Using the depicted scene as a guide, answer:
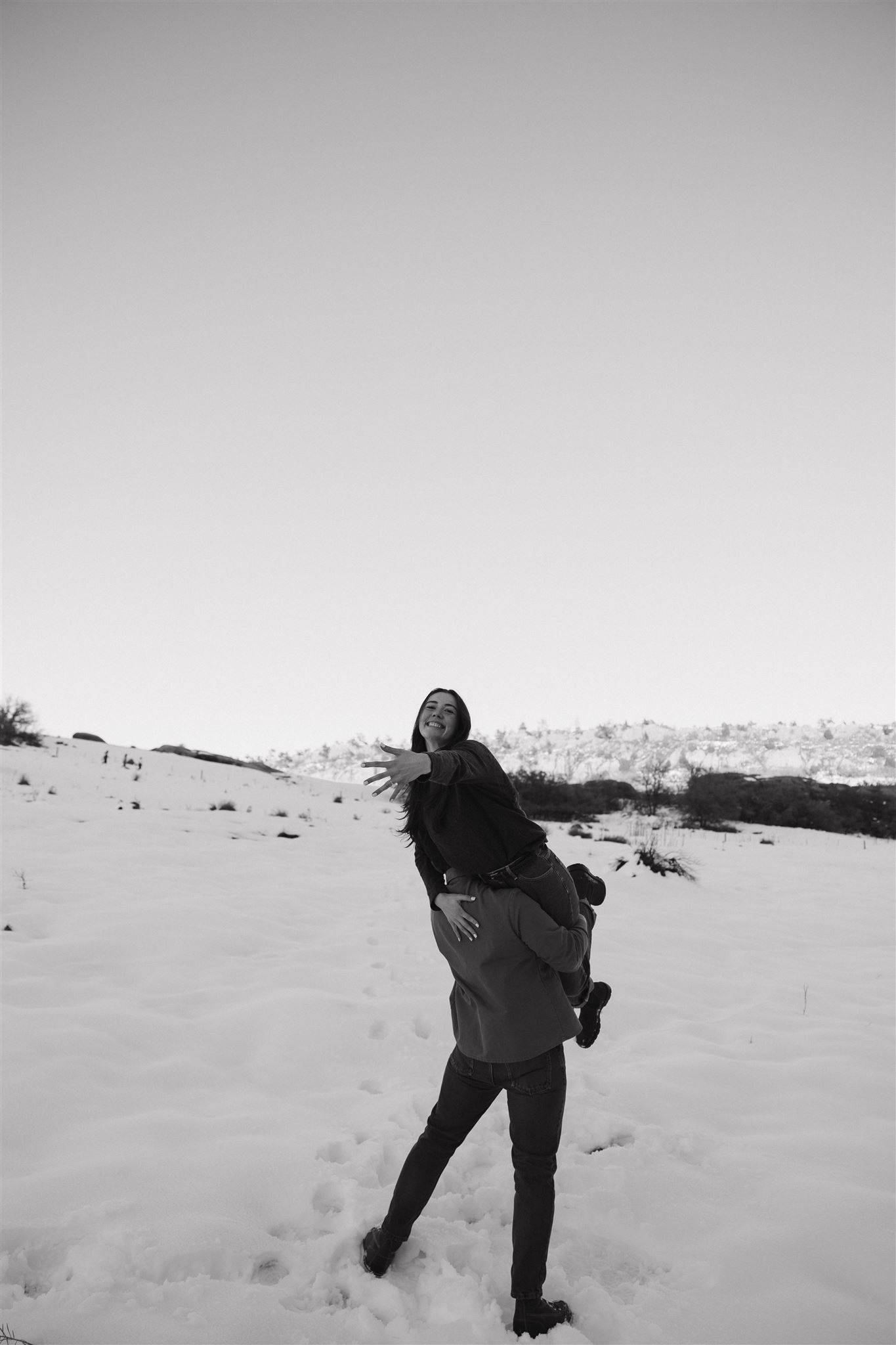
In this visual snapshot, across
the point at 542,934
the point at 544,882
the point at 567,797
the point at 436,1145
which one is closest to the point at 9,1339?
the point at 436,1145

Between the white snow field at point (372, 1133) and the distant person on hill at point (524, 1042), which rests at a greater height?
the distant person on hill at point (524, 1042)

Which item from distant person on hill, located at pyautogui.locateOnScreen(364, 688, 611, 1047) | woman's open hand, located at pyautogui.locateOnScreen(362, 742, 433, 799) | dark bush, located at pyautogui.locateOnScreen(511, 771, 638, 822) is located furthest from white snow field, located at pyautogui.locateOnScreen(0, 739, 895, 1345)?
dark bush, located at pyautogui.locateOnScreen(511, 771, 638, 822)

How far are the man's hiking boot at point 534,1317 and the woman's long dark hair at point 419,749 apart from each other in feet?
4.92

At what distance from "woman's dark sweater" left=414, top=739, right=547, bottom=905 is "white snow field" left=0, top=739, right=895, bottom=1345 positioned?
1.49 m

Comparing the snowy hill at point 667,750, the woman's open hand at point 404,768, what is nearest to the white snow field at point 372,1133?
the woman's open hand at point 404,768

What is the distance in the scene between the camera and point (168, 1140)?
278 centimetres

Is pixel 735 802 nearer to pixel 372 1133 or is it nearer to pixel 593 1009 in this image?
pixel 372 1133

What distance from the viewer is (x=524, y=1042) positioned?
77.7 inches

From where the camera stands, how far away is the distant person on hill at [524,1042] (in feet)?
6.50

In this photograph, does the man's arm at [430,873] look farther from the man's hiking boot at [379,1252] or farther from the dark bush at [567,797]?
the dark bush at [567,797]

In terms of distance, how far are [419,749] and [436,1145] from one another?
1.35m

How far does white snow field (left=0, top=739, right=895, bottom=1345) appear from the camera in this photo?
2.11 metres

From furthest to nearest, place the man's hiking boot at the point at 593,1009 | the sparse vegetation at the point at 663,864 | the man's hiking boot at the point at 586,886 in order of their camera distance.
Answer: the sparse vegetation at the point at 663,864
the man's hiking boot at the point at 586,886
the man's hiking boot at the point at 593,1009

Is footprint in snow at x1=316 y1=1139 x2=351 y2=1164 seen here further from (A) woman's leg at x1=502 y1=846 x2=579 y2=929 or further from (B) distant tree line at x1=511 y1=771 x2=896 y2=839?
(B) distant tree line at x1=511 y1=771 x2=896 y2=839
